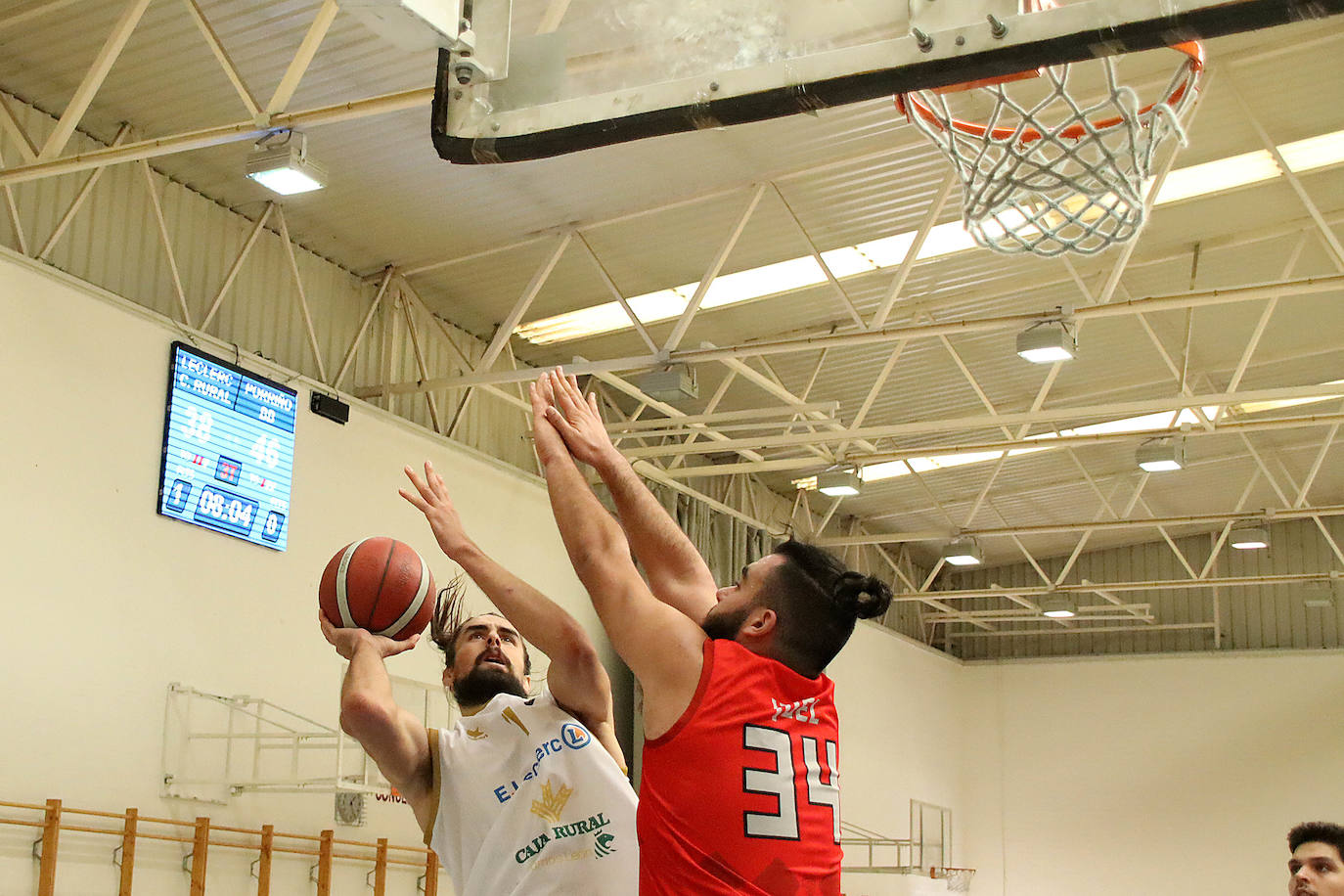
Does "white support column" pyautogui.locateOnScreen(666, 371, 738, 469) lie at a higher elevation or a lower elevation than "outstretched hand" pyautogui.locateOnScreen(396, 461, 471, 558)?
higher

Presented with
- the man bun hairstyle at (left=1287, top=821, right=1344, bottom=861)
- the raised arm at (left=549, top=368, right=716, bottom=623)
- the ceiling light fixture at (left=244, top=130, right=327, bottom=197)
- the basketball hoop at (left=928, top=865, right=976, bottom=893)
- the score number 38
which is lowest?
the basketball hoop at (left=928, top=865, right=976, bottom=893)

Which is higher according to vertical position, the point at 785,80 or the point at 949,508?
the point at 949,508

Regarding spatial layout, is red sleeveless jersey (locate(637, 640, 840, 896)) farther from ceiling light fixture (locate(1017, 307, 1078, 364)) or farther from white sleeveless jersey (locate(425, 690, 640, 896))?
ceiling light fixture (locate(1017, 307, 1078, 364))

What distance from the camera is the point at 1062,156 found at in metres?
5.46

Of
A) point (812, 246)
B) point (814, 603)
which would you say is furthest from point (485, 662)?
point (812, 246)

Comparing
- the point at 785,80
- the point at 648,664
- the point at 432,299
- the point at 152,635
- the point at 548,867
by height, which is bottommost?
the point at 548,867

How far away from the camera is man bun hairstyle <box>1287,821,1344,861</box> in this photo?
4.75 meters

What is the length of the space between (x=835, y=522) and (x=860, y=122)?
40.1 feet

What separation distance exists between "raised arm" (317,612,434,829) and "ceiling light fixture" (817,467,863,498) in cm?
1270

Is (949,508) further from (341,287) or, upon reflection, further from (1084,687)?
(341,287)

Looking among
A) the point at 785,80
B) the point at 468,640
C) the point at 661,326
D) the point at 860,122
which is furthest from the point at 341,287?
the point at 785,80

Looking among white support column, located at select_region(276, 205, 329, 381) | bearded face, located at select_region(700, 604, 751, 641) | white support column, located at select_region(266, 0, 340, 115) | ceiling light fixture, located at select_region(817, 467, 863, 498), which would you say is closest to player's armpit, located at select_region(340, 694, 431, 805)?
bearded face, located at select_region(700, 604, 751, 641)

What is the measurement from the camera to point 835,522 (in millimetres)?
23109

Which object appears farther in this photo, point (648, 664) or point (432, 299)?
point (432, 299)
